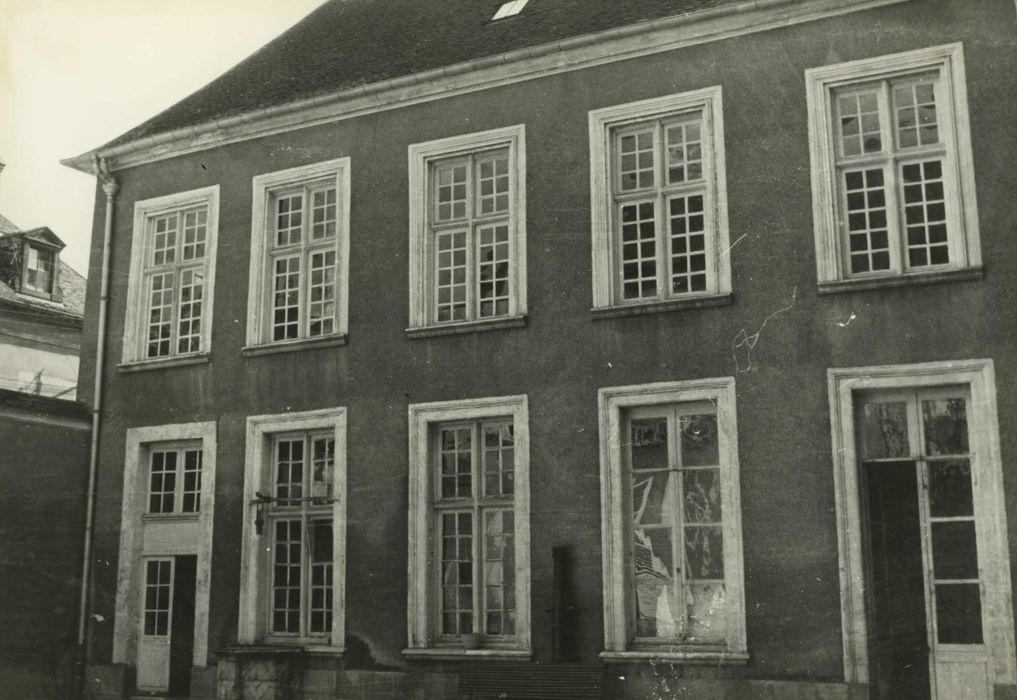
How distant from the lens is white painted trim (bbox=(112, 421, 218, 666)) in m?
16.5

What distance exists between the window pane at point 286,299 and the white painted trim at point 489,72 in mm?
1860

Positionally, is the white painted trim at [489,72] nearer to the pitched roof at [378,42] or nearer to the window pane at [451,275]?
the pitched roof at [378,42]

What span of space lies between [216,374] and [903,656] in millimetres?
9351

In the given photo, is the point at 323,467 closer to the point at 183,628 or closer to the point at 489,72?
the point at 183,628

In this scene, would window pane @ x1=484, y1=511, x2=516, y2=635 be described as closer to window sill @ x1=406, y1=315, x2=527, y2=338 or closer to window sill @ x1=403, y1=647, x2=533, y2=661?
window sill @ x1=403, y1=647, x2=533, y2=661

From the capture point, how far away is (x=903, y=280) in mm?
12703

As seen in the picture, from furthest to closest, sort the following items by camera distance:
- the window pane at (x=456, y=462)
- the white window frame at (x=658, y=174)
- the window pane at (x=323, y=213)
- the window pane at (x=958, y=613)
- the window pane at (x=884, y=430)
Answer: the window pane at (x=323, y=213) → the window pane at (x=456, y=462) → the white window frame at (x=658, y=174) → the window pane at (x=884, y=430) → the window pane at (x=958, y=613)

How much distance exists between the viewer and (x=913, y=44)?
1305 cm

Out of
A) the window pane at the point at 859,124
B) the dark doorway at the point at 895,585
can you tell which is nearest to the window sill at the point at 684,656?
the dark doorway at the point at 895,585

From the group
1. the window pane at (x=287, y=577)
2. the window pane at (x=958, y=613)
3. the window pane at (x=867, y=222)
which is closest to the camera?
the window pane at (x=958, y=613)

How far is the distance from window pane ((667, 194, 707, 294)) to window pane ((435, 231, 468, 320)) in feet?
8.83

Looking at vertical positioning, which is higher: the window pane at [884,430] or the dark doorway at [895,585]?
the window pane at [884,430]

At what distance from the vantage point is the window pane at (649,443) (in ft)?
45.5

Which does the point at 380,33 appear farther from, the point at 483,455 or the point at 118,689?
the point at 118,689
